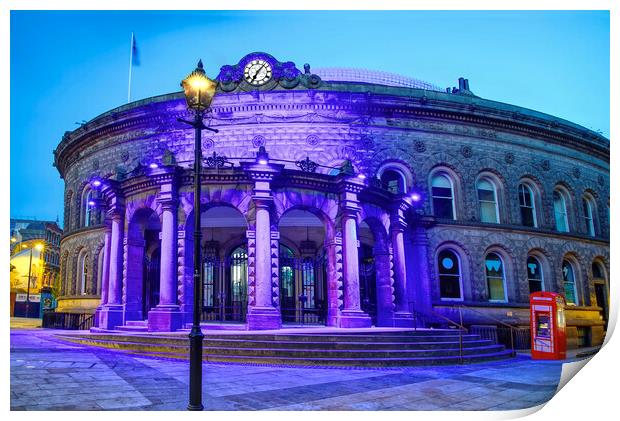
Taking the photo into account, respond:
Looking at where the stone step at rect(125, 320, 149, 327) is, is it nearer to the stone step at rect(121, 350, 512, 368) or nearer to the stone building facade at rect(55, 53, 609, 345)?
the stone building facade at rect(55, 53, 609, 345)

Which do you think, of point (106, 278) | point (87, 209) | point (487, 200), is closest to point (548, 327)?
point (487, 200)

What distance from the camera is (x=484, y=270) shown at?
2266 centimetres

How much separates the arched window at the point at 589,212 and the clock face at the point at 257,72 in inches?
737

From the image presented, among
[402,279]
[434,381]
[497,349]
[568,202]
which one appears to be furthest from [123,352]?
[568,202]

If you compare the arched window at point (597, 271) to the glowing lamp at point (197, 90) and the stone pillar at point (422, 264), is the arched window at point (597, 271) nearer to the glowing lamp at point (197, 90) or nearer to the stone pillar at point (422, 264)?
the stone pillar at point (422, 264)

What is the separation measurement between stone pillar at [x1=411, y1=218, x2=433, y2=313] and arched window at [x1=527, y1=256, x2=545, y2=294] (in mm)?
5919

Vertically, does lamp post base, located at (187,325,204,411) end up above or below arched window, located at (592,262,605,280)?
below

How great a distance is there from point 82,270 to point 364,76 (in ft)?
63.0

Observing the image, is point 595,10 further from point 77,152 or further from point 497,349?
point 77,152

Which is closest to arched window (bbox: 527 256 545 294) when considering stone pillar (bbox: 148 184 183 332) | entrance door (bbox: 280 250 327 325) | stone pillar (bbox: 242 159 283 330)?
entrance door (bbox: 280 250 327 325)

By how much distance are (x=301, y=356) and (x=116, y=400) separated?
17.3 feet

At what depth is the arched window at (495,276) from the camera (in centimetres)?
2300

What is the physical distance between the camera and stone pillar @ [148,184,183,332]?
14.8 m

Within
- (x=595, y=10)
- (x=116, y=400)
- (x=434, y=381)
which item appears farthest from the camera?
(x=595, y=10)
